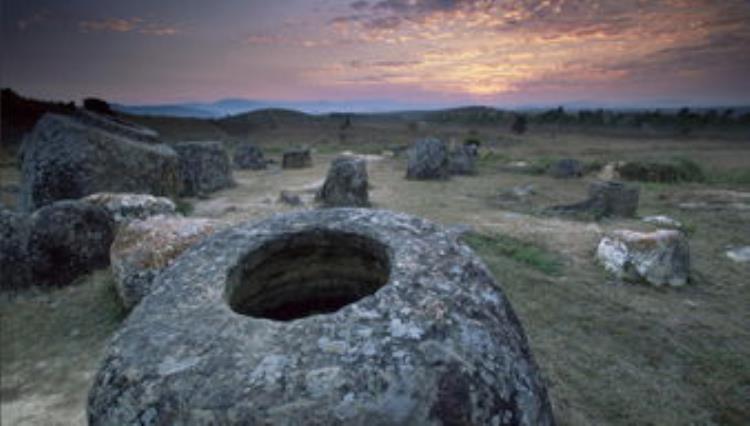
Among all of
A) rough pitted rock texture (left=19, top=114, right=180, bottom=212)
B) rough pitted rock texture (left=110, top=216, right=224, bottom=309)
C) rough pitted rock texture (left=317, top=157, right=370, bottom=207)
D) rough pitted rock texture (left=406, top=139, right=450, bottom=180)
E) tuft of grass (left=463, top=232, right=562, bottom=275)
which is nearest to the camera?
rough pitted rock texture (left=110, top=216, right=224, bottom=309)

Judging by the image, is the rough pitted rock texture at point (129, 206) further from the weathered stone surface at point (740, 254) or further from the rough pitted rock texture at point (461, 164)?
the rough pitted rock texture at point (461, 164)

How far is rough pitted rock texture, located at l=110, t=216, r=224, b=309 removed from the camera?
550 cm

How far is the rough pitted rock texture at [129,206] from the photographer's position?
24.5ft

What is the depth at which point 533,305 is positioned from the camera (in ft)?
19.6

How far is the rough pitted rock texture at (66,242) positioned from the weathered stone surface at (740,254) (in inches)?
421

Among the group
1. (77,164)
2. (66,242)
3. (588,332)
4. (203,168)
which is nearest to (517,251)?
(588,332)

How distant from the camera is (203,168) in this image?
1419 centimetres

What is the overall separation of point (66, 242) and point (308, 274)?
17.3 feet

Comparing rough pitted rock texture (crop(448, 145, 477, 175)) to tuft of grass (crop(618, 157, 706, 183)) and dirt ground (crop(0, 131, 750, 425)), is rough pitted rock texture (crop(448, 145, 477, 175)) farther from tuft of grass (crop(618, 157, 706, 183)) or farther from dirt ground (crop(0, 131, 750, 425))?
dirt ground (crop(0, 131, 750, 425))

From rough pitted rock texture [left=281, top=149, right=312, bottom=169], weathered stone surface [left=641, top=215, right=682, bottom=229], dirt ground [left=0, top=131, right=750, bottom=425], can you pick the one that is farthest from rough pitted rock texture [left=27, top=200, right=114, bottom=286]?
rough pitted rock texture [left=281, top=149, right=312, bottom=169]

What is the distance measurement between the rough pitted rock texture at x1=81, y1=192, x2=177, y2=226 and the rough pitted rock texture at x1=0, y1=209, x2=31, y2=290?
3.66 feet

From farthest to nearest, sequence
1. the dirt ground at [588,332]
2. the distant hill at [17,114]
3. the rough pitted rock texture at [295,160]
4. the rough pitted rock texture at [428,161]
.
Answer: the distant hill at [17,114]
the rough pitted rock texture at [295,160]
the rough pitted rock texture at [428,161]
the dirt ground at [588,332]

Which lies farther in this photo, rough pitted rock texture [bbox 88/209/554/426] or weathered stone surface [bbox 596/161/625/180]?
weathered stone surface [bbox 596/161/625/180]

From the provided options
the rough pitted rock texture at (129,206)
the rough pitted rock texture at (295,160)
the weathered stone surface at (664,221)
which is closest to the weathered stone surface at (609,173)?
the weathered stone surface at (664,221)
